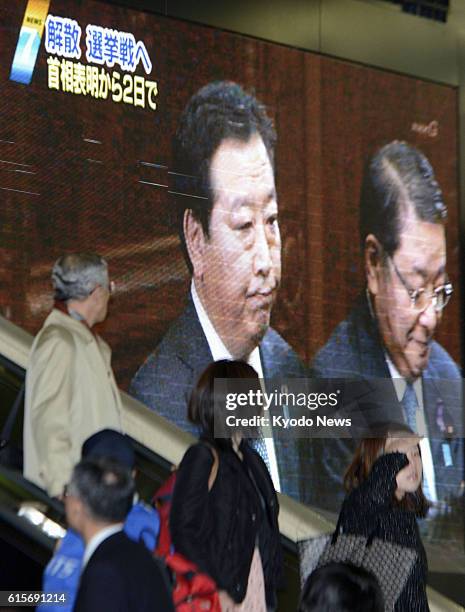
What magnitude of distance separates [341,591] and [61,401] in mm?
2477

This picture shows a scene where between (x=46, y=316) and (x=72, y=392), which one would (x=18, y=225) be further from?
(x=72, y=392)

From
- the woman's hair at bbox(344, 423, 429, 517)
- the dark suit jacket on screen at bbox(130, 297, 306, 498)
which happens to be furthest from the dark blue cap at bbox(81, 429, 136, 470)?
the dark suit jacket on screen at bbox(130, 297, 306, 498)

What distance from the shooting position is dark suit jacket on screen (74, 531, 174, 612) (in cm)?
300

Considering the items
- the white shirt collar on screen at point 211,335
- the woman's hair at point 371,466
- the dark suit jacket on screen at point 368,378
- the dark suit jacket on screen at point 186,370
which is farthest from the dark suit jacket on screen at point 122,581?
the dark suit jacket on screen at point 368,378

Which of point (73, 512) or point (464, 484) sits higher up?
point (464, 484)

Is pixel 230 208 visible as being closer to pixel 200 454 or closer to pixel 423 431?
pixel 423 431

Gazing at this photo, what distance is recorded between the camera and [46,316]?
5484 mm

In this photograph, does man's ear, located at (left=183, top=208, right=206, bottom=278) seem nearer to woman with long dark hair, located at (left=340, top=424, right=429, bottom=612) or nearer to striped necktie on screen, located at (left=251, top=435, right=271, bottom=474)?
striped necktie on screen, located at (left=251, top=435, right=271, bottom=474)

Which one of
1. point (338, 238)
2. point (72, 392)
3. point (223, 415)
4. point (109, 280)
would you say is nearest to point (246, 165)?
point (338, 238)

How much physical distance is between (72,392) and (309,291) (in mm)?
1701

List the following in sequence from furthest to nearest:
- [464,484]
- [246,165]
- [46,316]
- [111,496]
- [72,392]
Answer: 1. [464,484]
2. [246,165]
3. [46,316]
4. [72,392]
5. [111,496]

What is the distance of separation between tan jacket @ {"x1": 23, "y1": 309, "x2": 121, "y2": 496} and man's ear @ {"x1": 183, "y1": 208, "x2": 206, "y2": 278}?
99 cm

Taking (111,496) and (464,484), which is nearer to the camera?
(111,496)

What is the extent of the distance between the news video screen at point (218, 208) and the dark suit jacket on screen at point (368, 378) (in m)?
0.01
